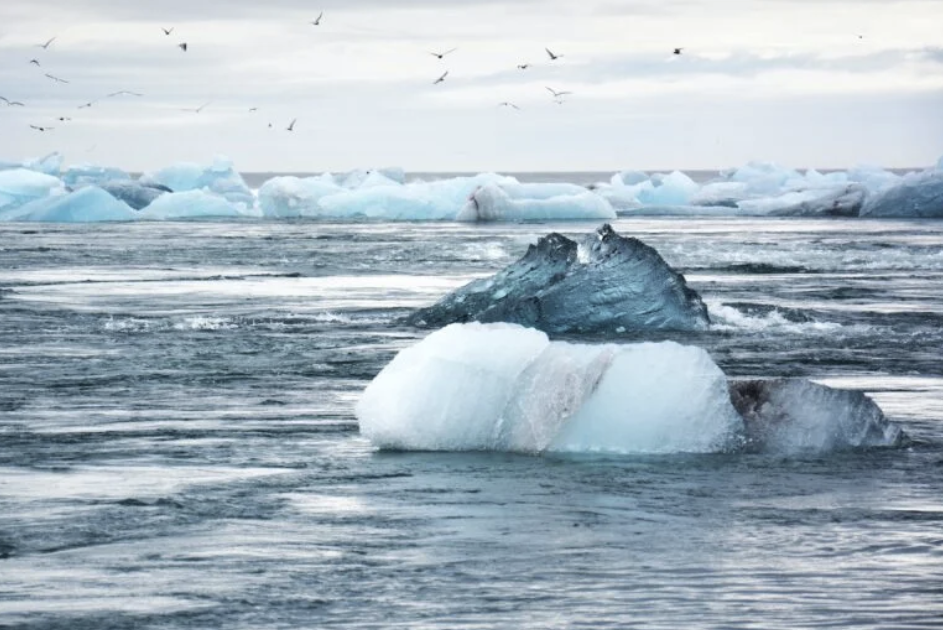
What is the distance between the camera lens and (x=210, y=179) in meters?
71.7

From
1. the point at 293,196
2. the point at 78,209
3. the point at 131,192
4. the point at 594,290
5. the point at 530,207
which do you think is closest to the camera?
the point at 594,290

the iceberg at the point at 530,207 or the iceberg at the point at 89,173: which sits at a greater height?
the iceberg at the point at 89,173

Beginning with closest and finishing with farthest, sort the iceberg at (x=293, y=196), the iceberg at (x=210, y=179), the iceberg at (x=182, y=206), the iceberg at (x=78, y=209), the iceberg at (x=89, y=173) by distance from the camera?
the iceberg at (x=78, y=209) → the iceberg at (x=182, y=206) → the iceberg at (x=293, y=196) → the iceberg at (x=210, y=179) → the iceberg at (x=89, y=173)

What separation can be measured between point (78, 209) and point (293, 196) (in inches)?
345

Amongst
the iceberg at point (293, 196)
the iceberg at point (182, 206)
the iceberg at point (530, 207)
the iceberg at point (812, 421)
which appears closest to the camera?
the iceberg at point (812, 421)

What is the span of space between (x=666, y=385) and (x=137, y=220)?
1931 inches

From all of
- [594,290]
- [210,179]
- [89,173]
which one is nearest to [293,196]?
[210,179]

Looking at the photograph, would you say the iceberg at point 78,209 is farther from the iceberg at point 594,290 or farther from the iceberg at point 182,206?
the iceberg at point 594,290

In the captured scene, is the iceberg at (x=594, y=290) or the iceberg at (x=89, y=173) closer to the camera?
the iceberg at (x=594, y=290)

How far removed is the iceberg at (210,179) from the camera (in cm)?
6925

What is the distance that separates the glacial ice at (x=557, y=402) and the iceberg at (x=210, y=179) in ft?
187

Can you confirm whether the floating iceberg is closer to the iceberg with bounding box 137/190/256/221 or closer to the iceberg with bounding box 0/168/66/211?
the iceberg with bounding box 0/168/66/211

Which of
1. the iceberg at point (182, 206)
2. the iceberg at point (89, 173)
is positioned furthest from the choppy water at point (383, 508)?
the iceberg at point (89, 173)

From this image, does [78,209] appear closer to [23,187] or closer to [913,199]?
[23,187]
